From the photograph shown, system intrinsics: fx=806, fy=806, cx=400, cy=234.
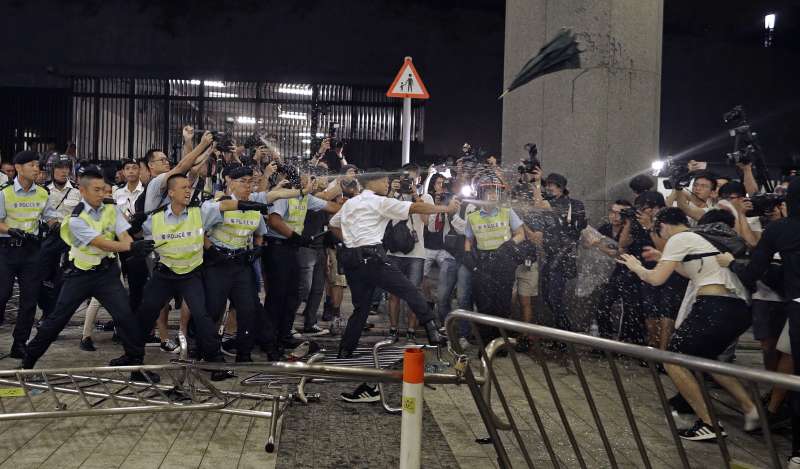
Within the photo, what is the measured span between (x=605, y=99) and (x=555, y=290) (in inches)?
94.6

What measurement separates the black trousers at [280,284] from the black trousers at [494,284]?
196cm

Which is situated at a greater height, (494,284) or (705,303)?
(705,303)

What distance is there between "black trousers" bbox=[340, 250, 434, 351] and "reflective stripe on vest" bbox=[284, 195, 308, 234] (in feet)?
4.19

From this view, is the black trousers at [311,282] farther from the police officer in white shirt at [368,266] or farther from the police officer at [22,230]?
the police officer at [22,230]

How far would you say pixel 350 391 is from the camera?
642 centimetres

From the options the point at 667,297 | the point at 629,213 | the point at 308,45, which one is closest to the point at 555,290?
the point at 629,213

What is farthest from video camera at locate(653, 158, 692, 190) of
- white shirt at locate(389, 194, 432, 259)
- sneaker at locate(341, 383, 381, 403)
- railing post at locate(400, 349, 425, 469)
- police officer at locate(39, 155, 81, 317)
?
police officer at locate(39, 155, 81, 317)

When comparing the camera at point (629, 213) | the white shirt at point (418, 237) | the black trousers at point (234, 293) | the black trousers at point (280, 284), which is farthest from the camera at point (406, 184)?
the black trousers at point (234, 293)

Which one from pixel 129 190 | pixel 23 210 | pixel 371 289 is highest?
pixel 129 190

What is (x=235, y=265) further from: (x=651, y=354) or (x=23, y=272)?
(x=651, y=354)

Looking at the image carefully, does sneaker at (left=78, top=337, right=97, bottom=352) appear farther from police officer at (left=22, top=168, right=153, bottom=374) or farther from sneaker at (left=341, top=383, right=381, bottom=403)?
sneaker at (left=341, top=383, right=381, bottom=403)

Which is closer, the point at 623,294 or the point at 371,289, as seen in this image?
the point at 371,289

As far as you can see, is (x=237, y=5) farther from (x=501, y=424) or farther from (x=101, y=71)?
(x=501, y=424)

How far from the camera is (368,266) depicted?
280 inches
